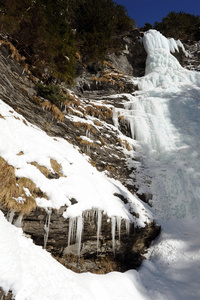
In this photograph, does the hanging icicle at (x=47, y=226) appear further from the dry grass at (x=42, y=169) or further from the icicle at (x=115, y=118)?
the icicle at (x=115, y=118)

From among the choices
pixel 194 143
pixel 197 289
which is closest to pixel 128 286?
pixel 197 289

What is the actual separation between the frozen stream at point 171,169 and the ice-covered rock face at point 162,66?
0.10 metres

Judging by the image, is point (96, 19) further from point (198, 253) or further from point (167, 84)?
point (198, 253)

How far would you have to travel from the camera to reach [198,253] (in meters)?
6.20

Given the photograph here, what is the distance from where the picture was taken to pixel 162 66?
64.8 ft

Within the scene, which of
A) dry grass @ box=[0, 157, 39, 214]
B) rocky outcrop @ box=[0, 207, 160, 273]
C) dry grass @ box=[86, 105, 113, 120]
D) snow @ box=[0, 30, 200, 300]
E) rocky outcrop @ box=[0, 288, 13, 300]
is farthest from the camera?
dry grass @ box=[86, 105, 113, 120]

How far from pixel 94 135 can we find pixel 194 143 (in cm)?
692

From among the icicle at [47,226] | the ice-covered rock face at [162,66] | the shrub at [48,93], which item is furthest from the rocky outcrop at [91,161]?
the ice-covered rock face at [162,66]

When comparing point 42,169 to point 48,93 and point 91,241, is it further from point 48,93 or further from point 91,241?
point 48,93

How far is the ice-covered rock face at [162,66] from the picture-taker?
58.1 ft

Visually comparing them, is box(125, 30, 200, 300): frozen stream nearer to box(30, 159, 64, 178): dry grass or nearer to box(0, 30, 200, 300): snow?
box(0, 30, 200, 300): snow

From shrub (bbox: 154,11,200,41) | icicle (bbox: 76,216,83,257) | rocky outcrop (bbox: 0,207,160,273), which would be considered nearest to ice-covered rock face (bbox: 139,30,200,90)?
shrub (bbox: 154,11,200,41)

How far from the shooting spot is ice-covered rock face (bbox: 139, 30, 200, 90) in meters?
17.7

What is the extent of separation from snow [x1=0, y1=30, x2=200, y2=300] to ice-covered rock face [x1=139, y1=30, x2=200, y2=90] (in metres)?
5.04
